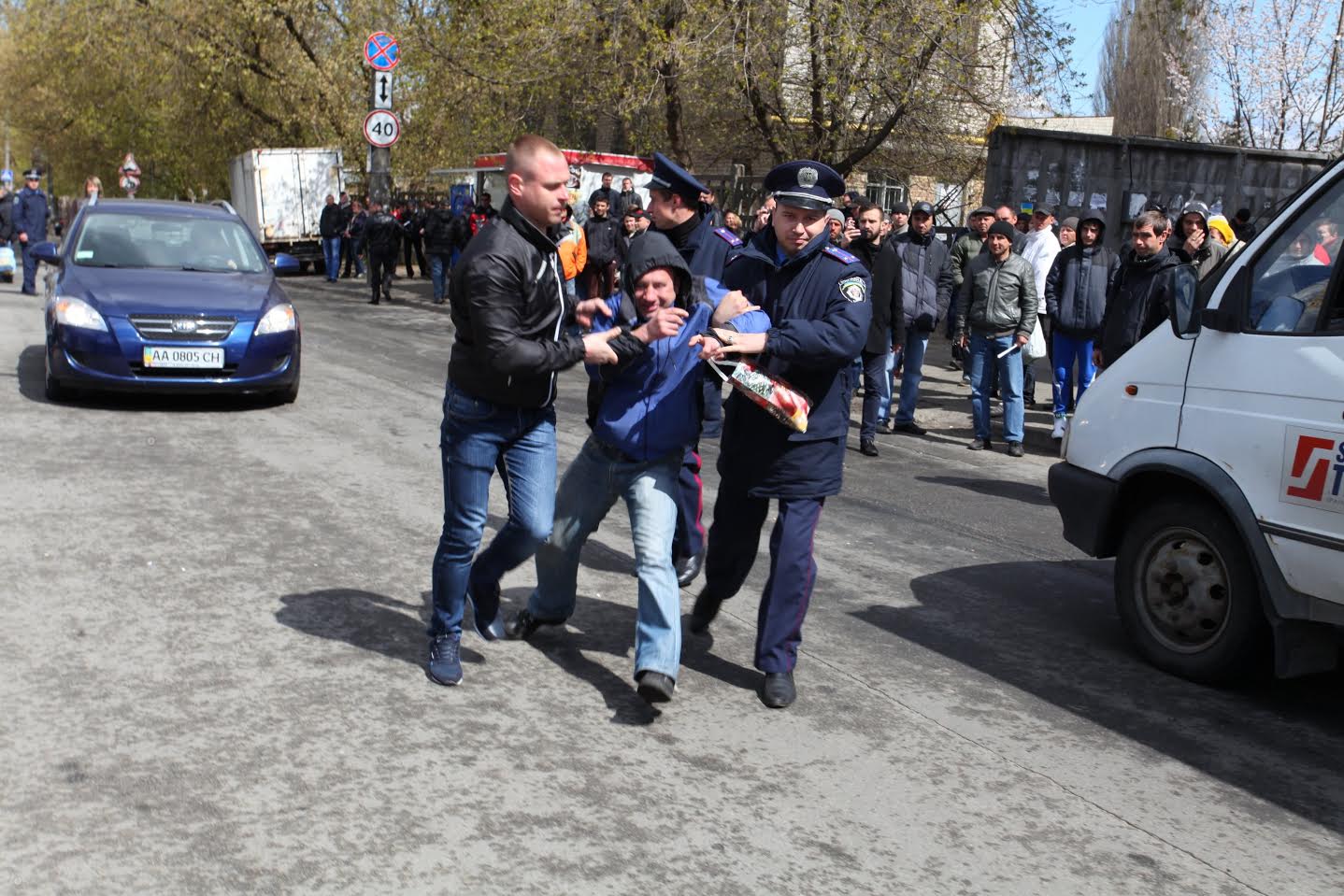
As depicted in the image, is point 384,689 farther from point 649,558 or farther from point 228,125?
point 228,125

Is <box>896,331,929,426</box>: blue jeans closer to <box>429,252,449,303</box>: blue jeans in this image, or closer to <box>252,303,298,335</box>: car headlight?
<box>252,303,298,335</box>: car headlight

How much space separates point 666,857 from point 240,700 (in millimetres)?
1672

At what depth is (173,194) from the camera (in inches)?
1855

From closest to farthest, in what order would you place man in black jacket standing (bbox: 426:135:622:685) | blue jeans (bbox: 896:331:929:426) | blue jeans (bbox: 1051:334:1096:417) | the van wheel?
man in black jacket standing (bbox: 426:135:622:685), the van wheel, blue jeans (bbox: 1051:334:1096:417), blue jeans (bbox: 896:331:929:426)

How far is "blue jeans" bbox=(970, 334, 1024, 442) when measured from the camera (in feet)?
35.7

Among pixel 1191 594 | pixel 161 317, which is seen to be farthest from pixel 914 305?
pixel 1191 594

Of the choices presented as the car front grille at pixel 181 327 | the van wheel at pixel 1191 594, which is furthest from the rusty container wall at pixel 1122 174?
the van wheel at pixel 1191 594

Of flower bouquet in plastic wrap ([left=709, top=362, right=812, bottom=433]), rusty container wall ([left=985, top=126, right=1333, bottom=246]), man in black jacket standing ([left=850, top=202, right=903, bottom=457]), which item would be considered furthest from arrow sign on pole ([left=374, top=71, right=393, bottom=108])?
flower bouquet in plastic wrap ([left=709, top=362, right=812, bottom=433])

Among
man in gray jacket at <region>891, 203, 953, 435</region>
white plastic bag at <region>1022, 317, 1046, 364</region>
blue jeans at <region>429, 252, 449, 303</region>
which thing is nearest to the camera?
white plastic bag at <region>1022, 317, 1046, 364</region>

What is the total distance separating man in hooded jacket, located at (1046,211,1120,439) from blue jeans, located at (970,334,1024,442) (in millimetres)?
561

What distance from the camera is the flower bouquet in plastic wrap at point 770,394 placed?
461cm

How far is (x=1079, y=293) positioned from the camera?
11.1 meters

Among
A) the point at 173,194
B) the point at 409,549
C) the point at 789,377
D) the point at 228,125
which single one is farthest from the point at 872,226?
the point at 173,194

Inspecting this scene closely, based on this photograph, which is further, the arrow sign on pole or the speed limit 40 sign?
the arrow sign on pole
